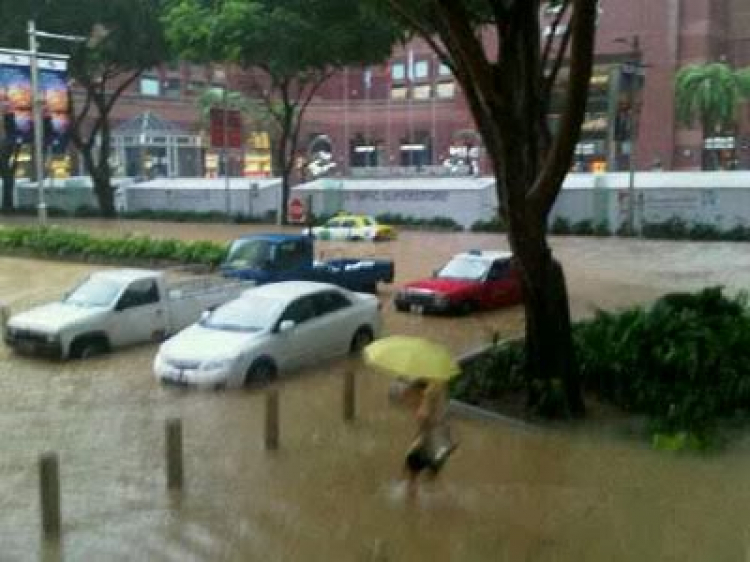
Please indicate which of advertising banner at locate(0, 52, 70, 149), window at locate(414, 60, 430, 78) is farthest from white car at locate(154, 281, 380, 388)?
window at locate(414, 60, 430, 78)

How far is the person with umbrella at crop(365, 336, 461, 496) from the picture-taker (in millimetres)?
8391

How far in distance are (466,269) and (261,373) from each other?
8629 millimetres

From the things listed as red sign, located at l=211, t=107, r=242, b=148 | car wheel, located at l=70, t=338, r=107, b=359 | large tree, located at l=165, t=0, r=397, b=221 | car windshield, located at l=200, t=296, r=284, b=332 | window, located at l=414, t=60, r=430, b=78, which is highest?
window, located at l=414, t=60, r=430, b=78

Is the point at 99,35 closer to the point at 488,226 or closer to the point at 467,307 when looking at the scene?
the point at 488,226

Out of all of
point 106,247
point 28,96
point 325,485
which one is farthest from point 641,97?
point 325,485

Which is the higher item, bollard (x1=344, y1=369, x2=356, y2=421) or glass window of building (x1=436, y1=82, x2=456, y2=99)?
glass window of building (x1=436, y1=82, x2=456, y2=99)

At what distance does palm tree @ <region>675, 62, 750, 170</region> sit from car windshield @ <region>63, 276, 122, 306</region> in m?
61.0

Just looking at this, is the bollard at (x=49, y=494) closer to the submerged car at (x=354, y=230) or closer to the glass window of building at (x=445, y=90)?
the submerged car at (x=354, y=230)

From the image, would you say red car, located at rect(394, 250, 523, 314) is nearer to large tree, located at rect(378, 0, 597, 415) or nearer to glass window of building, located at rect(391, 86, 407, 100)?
large tree, located at rect(378, 0, 597, 415)

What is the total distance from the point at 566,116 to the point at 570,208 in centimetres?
2955

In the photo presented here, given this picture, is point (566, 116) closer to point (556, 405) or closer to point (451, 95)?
point (556, 405)

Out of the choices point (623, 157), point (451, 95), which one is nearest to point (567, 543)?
point (623, 157)

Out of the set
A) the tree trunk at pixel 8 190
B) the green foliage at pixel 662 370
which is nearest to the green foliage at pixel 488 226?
Result: the tree trunk at pixel 8 190

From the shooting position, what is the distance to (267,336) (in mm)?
14883
